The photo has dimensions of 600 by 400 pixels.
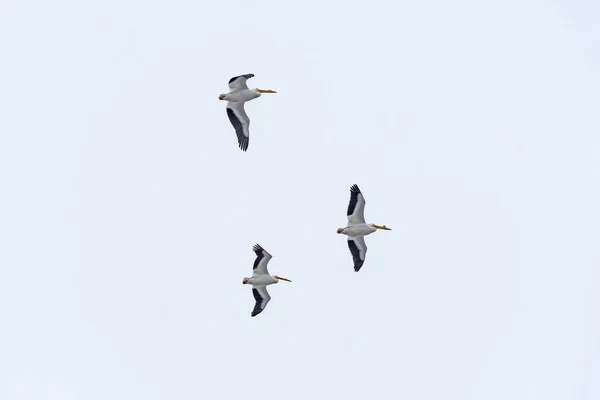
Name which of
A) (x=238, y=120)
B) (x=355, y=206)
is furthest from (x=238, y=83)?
(x=355, y=206)

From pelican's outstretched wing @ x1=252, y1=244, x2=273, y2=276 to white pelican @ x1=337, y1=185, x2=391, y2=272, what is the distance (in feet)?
10.4

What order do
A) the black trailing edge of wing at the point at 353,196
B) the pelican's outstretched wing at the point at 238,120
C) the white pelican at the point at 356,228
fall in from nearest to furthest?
the pelican's outstretched wing at the point at 238,120 < the black trailing edge of wing at the point at 353,196 < the white pelican at the point at 356,228

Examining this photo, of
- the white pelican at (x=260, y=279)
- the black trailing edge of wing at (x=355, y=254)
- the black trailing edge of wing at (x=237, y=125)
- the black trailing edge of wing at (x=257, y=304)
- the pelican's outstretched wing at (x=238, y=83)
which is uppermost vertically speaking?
the pelican's outstretched wing at (x=238, y=83)

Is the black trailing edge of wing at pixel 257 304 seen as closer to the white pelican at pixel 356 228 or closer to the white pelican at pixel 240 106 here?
the white pelican at pixel 356 228

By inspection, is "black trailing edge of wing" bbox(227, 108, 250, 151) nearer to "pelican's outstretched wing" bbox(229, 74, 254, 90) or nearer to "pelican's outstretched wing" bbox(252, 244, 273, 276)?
"pelican's outstretched wing" bbox(229, 74, 254, 90)

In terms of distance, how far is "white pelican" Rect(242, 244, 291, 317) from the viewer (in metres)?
76.8

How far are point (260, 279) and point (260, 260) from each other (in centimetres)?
83

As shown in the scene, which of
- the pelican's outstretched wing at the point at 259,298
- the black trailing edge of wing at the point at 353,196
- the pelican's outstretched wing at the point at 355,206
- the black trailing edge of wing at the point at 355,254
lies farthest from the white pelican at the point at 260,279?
the black trailing edge of wing at the point at 353,196

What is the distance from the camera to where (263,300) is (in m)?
78.1

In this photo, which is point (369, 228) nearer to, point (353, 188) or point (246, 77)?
point (353, 188)

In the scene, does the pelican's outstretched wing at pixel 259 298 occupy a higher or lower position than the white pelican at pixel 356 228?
lower

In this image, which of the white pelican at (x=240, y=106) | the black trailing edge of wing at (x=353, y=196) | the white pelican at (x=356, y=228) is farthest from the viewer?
the white pelican at (x=356, y=228)

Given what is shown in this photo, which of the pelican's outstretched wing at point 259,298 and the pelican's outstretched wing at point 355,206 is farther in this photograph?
the pelican's outstretched wing at point 259,298

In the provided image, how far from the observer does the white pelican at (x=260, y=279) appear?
76812 mm
